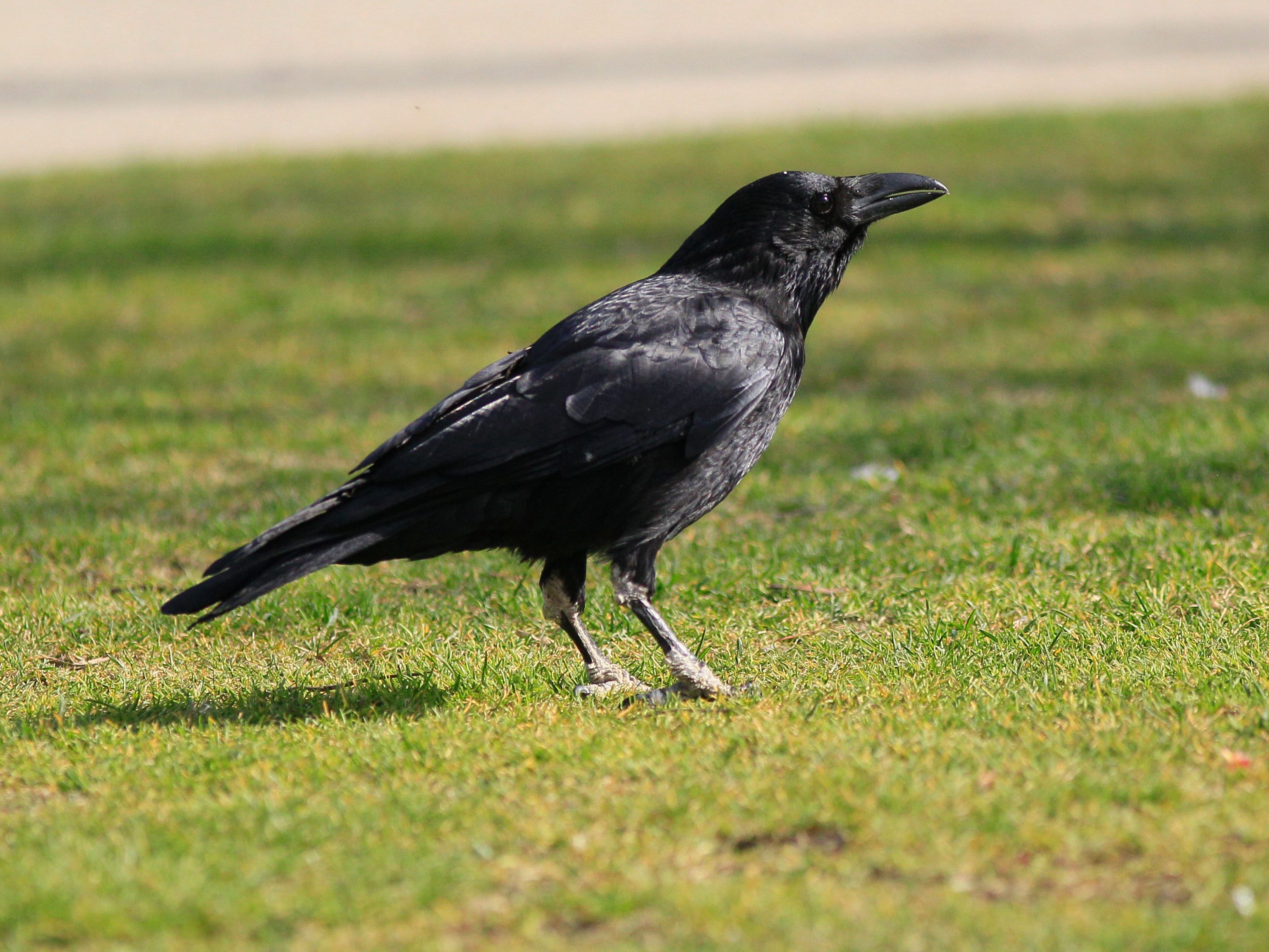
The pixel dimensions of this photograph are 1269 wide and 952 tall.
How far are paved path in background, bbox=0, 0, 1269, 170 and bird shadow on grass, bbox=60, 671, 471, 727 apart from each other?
12.5 metres

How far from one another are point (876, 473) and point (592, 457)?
283 cm

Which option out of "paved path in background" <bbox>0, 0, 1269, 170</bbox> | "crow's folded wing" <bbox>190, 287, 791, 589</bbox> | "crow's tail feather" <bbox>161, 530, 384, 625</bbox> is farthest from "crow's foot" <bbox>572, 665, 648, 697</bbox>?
"paved path in background" <bbox>0, 0, 1269, 170</bbox>

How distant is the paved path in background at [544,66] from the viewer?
57.7 feet

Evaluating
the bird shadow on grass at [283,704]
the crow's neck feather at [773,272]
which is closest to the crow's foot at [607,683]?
the bird shadow on grass at [283,704]

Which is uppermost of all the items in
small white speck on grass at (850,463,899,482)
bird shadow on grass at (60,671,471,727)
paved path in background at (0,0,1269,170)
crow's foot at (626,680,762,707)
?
paved path in background at (0,0,1269,170)

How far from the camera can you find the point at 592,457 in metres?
4.61

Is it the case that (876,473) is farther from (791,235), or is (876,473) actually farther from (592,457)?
(592,457)

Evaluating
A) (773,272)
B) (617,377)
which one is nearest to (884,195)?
(773,272)

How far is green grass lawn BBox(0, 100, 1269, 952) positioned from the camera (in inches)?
130

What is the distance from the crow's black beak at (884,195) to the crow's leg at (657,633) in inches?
56.2

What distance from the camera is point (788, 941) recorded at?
A: 307 cm

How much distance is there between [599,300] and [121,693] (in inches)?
73.9

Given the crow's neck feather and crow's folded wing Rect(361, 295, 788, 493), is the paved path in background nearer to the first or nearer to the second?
the crow's neck feather

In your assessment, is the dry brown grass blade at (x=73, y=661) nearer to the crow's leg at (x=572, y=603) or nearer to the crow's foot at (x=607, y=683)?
the crow's leg at (x=572, y=603)
